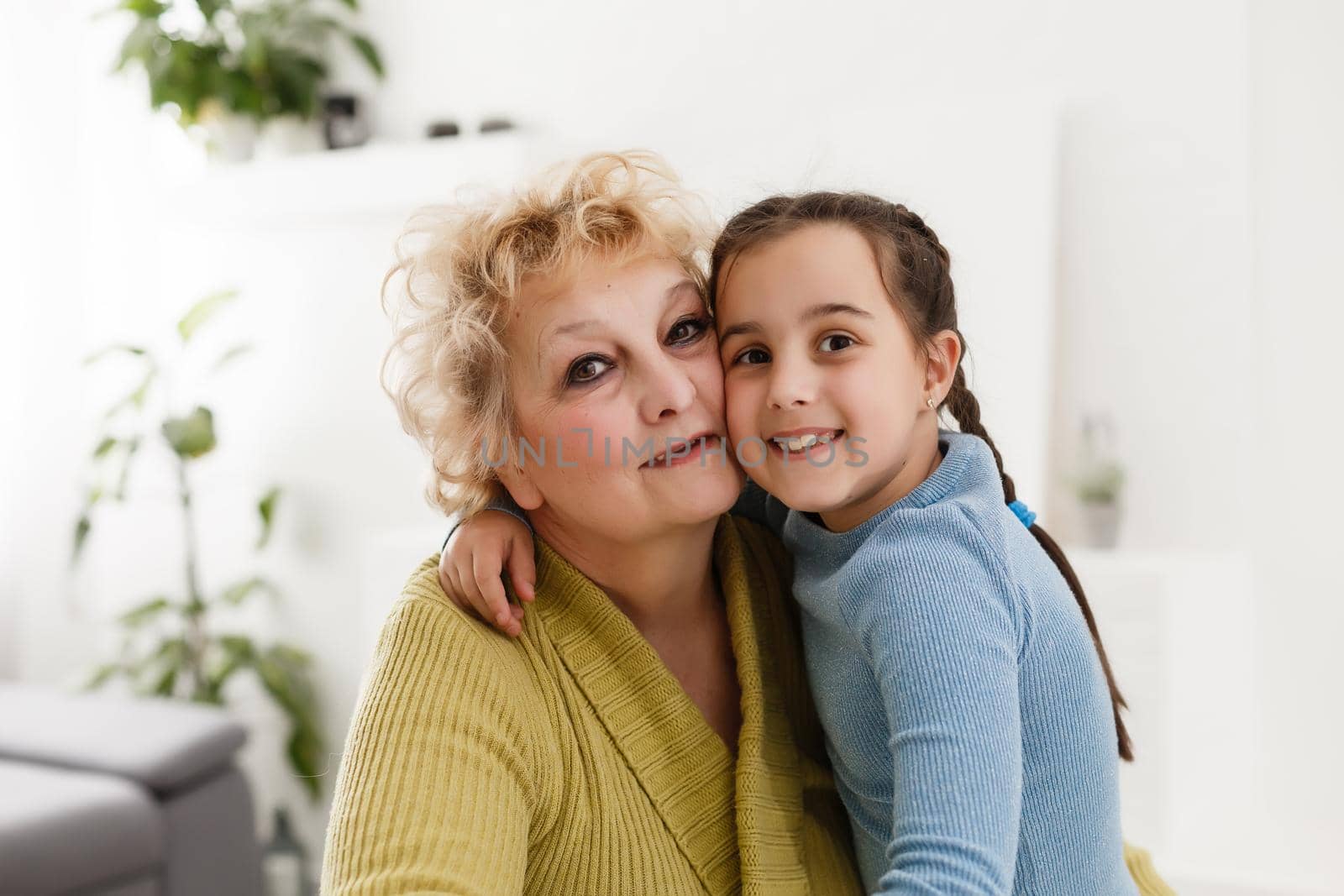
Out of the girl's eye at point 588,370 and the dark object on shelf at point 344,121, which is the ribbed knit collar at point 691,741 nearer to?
the girl's eye at point 588,370

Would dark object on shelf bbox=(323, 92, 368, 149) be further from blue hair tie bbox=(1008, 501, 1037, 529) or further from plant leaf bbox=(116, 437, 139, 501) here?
blue hair tie bbox=(1008, 501, 1037, 529)

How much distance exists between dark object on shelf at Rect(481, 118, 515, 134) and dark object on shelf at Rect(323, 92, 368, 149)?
20.3 inches

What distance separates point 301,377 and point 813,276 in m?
3.06

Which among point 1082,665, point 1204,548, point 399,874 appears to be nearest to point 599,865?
point 399,874

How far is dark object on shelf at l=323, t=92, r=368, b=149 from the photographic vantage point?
370 cm

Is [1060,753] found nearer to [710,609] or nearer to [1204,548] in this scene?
[710,609]

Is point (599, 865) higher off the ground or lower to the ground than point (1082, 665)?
lower

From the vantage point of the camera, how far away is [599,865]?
1.12 metres

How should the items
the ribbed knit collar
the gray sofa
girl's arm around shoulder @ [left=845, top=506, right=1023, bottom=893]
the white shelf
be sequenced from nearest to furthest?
girl's arm around shoulder @ [left=845, top=506, right=1023, bottom=893] < the ribbed knit collar < the gray sofa < the white shelf

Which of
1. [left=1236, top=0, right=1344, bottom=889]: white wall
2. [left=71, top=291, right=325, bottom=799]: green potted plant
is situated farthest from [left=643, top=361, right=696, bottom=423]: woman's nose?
[left=71, top=291, right=325, bottom=799]: green potted plant

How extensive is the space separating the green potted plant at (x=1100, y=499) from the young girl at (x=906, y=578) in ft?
4.60

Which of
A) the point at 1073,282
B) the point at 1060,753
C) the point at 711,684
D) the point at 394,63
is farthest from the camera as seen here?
the point at 394,63

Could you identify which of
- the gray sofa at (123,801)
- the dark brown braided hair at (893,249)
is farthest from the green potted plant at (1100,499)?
the gray sofa at (123,801)

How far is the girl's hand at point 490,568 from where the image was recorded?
1.17 meters
